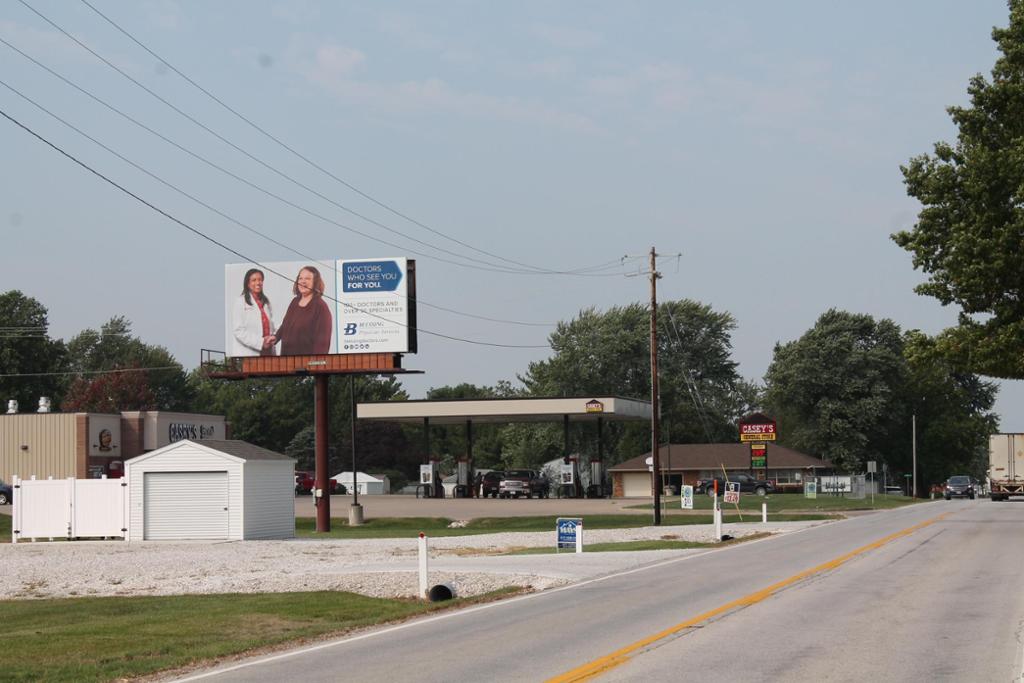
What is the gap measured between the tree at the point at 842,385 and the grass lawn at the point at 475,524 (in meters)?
49.9

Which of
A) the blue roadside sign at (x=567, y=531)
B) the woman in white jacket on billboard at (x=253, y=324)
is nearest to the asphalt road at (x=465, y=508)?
the woman in white jacket on billboard at (x=253, y=324)

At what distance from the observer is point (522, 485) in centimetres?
8188

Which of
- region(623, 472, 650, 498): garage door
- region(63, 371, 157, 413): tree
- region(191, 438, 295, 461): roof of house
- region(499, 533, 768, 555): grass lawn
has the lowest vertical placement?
region(623, 472, 650, 498): garage door

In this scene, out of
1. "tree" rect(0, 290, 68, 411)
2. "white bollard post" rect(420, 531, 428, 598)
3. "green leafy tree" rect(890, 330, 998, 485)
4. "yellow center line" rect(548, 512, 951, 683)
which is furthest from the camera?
"green leafy tree" rect(890, 330, 998, 485)

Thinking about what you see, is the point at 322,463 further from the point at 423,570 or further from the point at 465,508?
the point at 423,570

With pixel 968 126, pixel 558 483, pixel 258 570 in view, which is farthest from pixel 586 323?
pixel 258 570

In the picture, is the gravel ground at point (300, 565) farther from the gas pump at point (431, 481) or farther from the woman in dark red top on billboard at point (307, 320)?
the gas pump at point (431, 481)

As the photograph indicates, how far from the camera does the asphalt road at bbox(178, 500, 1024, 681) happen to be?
12.7m

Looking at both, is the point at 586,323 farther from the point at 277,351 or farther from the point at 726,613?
the point at 726,613

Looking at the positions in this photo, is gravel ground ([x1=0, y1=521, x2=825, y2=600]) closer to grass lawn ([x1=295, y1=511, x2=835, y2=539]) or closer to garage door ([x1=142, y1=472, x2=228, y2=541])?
garage door ([x1=142, y1=472, x2=228, y2=541])

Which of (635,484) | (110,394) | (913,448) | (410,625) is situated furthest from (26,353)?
(410,625)

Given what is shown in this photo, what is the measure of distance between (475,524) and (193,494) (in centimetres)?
1436

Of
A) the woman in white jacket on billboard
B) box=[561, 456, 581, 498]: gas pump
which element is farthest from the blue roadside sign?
box=[561, 456, 581, 498]: gas pump

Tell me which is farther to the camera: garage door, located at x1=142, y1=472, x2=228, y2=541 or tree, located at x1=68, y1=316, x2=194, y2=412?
tree, located at x1=68, y1=316, x2=194, y2=412
